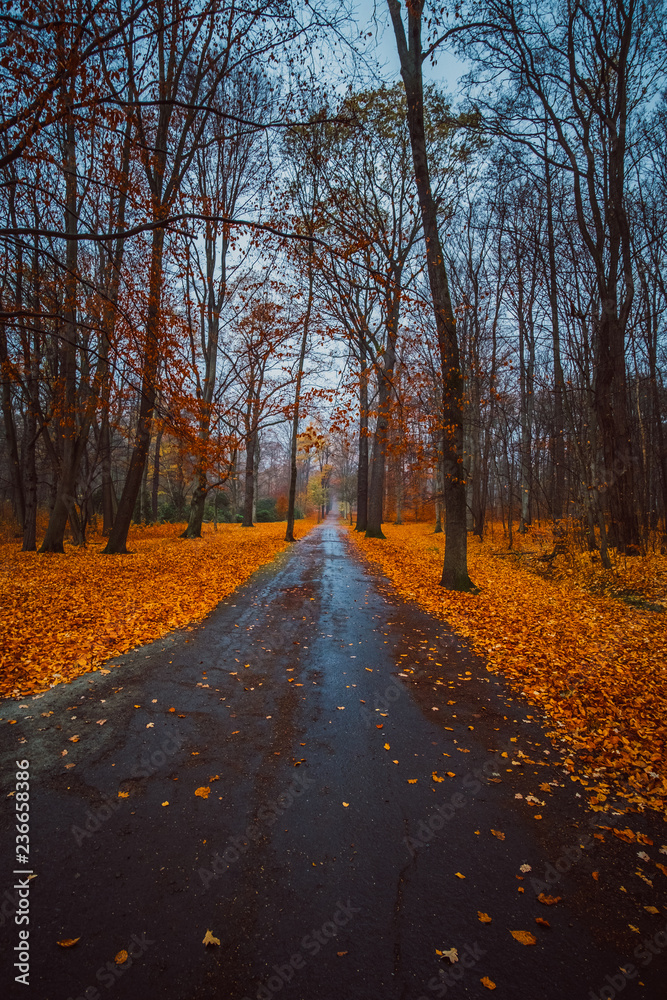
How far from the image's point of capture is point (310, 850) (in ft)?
7.72

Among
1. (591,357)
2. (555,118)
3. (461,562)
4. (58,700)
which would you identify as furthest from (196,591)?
(555,118)

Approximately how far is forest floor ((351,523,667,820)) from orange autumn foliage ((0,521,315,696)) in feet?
15.0

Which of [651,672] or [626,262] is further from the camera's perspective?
[626,262]

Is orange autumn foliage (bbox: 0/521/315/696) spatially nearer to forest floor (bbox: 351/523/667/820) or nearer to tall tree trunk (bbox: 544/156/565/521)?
forest floor (bbox: 351/523/667/820)

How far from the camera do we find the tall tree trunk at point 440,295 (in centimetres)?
808

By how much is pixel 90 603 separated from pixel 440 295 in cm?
887

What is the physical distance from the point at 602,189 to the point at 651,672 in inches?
487

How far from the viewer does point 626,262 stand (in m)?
10.5

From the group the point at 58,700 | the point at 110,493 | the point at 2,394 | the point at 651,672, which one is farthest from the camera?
the point at 110,493

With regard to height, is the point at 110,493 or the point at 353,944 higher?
the point at 110,493

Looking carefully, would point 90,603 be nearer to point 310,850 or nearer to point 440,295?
point 310,850

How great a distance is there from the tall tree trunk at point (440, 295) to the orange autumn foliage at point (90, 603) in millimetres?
5198

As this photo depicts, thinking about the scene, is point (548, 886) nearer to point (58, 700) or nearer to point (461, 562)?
point (58, 700)

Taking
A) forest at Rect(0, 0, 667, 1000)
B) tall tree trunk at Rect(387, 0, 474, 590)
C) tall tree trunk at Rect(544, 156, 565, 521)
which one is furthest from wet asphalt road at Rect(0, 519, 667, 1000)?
tall tree trunk at Rect(544, 156, 565, 521)
